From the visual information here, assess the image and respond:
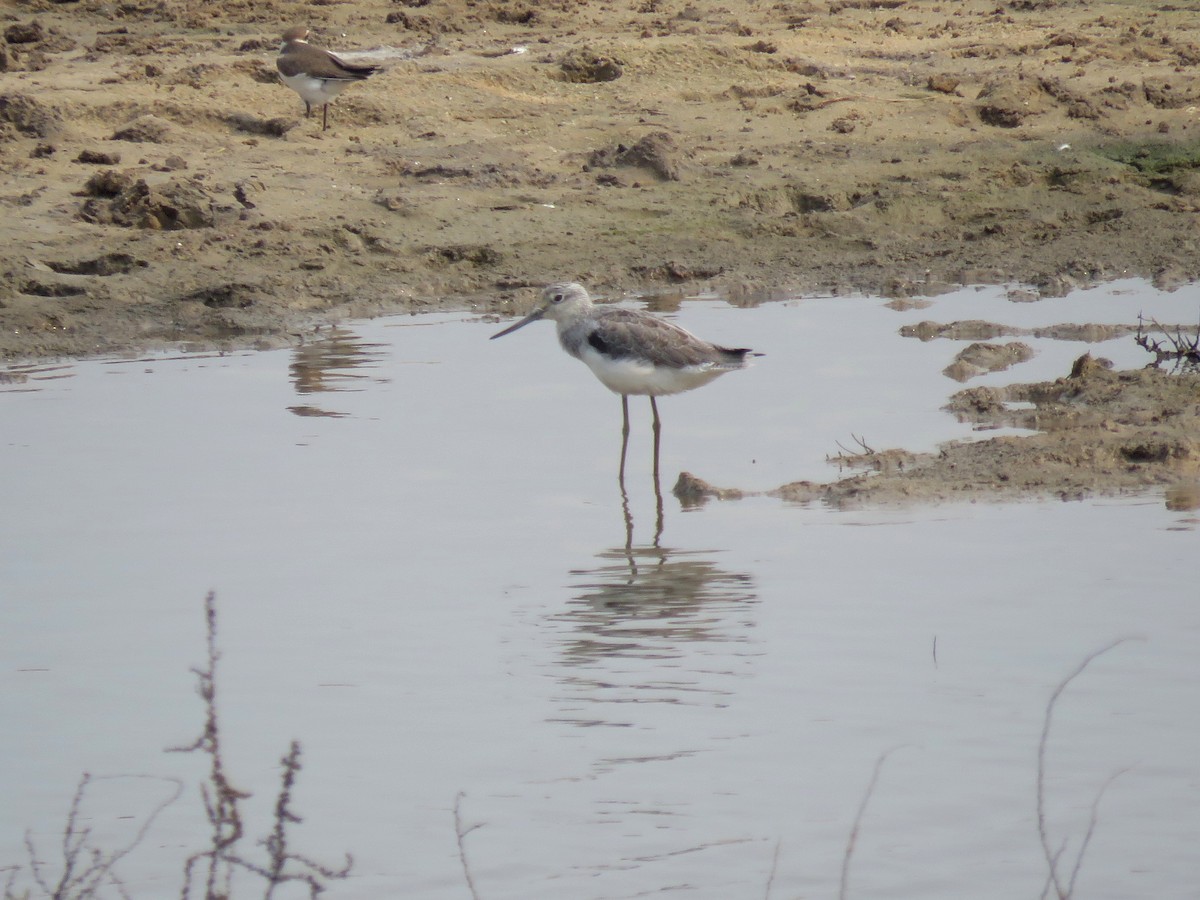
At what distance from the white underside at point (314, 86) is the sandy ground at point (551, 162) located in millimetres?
301

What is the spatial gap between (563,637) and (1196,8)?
539 inches

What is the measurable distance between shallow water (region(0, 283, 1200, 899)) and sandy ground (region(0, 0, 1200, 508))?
1945 mm

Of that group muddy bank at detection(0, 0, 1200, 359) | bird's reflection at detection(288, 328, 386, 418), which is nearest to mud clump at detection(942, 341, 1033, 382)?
muddy bank at detection(0, 0, 1200, 359)

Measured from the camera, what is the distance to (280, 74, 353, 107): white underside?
503 inches

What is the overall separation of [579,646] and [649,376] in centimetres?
272

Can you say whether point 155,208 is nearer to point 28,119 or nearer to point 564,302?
point 28,119

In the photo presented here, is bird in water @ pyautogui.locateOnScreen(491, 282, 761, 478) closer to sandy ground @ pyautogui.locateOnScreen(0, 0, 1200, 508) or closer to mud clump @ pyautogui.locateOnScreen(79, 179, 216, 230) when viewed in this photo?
sandy ground @ pyautogui.locateOnScreen(0, 0, 1200, 508)

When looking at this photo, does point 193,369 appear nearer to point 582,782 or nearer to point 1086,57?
point 582,782

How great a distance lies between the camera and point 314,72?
12.7 m

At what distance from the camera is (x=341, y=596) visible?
6.36 metres

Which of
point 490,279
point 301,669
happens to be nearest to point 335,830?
point 301,669

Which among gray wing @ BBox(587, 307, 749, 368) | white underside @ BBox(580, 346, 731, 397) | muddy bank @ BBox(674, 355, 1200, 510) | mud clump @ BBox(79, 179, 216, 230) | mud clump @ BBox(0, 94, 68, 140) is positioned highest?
mud clump @ BBox(0, 94, 68, 140)

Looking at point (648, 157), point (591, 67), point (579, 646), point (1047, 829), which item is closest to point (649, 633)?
point (579, 646)

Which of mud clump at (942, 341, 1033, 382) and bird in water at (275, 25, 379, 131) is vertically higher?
bird in water at (275, 25, 379, 131)
